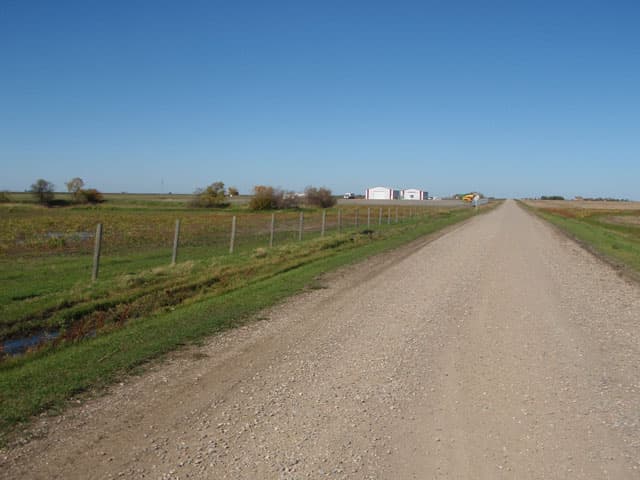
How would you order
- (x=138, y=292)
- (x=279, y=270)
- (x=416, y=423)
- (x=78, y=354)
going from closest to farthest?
1. (x=416, y=423)
2. (x=78, y=354)
3. (x=138, y=292)
4. (x=279, y=270)

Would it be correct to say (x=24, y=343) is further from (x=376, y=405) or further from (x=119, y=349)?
(x=376, y=405)

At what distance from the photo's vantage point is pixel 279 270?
15867mm

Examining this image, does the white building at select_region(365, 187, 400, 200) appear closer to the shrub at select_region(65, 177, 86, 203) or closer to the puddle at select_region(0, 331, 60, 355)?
the shrub at select_region(65, 177, 86, 203)

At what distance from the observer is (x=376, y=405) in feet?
18.0

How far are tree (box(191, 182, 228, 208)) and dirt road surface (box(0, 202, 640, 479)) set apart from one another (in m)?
81.8

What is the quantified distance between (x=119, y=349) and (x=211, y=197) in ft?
282

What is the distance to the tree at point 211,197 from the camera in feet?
295

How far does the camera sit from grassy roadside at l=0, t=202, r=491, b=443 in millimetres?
5625

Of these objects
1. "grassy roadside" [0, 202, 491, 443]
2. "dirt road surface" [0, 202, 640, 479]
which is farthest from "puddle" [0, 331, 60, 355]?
"dirt road surface" [0, 202, 640, 479]

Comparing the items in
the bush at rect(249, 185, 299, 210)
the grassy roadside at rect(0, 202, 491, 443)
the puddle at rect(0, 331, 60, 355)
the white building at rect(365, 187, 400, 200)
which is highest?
the white building at rect(365, 187, 400, 200)

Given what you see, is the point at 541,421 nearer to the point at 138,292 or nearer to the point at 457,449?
the point at 457,449

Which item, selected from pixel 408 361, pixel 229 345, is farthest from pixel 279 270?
pixel 408 361

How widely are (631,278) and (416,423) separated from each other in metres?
12.2

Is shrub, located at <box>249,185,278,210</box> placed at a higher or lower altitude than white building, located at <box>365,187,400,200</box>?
lower
